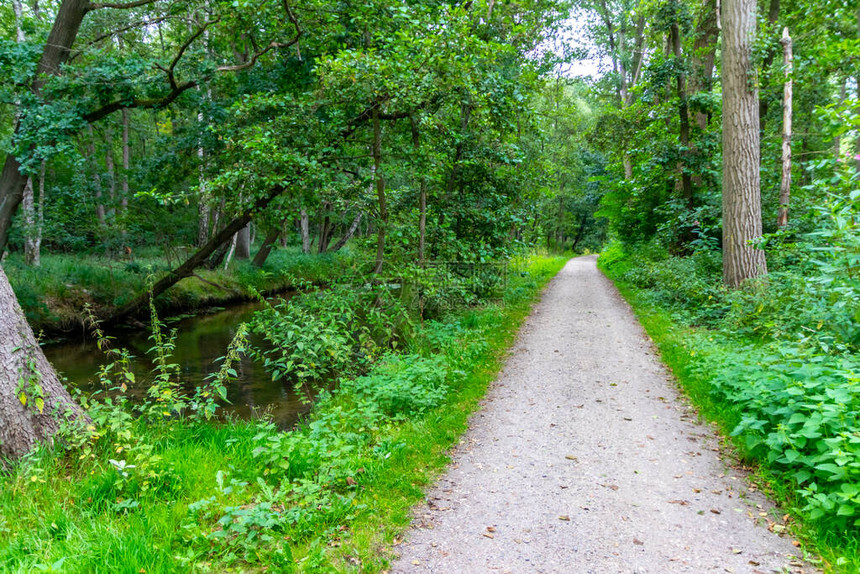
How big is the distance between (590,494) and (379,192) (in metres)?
6.99

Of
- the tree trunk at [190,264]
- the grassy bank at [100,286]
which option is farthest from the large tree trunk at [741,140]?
the tree trunk at [190,264]

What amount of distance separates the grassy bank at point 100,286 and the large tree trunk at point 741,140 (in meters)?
7.64

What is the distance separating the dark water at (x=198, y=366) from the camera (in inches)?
280

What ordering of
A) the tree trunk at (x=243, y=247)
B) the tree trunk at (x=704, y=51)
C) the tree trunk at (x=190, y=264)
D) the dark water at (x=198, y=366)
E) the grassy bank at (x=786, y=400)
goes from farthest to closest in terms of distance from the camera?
1. the tree trunk at (x=243, y=247)
2. the tree trunk at (x=704, y=51)
3. the tree trunk at (x=190, y=264)
4. the dark water at (x=198, y=366)
5. the grassy bank at (x=786, y=400)

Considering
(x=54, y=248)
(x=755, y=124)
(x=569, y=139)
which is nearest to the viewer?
(x=755, y=124)

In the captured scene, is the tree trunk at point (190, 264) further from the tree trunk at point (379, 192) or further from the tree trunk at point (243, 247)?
the tree trunk at point (243, 247)

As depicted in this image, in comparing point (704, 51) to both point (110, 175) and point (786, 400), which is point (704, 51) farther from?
point (110, 175)

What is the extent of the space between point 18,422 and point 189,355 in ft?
22.1

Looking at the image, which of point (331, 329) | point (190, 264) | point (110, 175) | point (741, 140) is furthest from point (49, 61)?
point (741, 140)

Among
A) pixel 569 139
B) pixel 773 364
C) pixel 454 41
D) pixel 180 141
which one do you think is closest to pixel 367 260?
pixel 454 41

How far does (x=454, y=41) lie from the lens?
25.9ft

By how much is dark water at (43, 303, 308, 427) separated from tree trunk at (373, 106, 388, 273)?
3125mm

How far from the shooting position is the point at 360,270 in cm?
911

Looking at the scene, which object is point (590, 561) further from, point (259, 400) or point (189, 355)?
point (189, 355)
